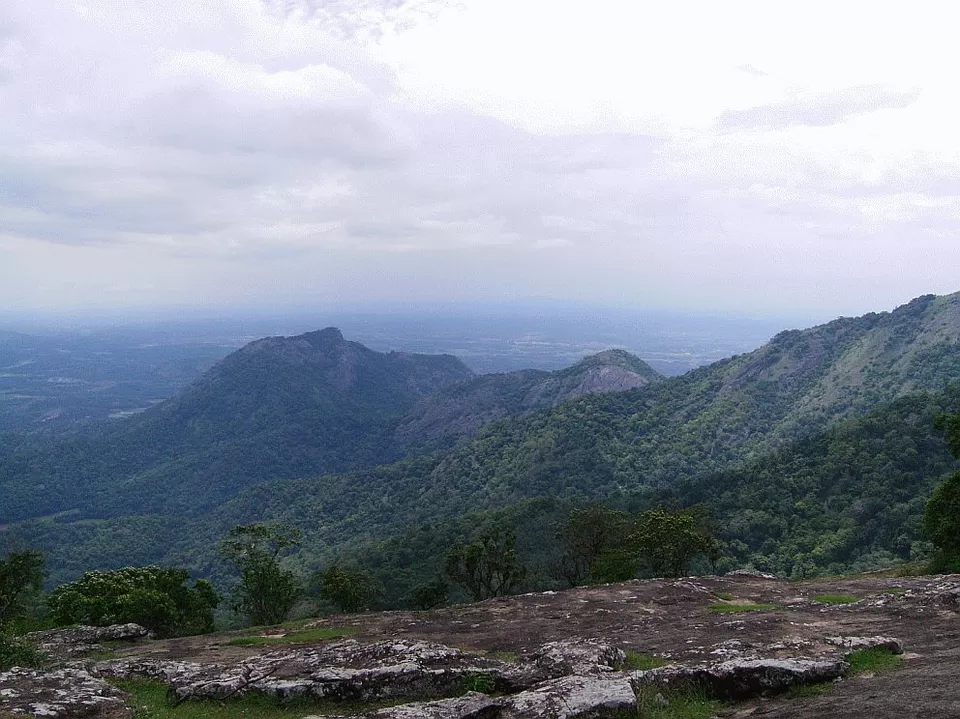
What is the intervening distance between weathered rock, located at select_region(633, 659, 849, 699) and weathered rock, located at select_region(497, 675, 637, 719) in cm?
129

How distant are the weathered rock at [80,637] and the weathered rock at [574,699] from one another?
73.1 feet

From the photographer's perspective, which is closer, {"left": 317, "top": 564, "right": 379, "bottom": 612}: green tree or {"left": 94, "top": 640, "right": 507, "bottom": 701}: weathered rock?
{"left": 94, "top": 640, "right": 507, "bottom": 701}: weathered rock

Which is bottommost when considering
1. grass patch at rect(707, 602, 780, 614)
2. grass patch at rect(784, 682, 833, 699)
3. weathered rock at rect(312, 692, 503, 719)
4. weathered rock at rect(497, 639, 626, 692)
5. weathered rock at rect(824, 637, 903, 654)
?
grass patch at rect(707, 602, 780, 614)

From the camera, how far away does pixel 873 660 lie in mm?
16391

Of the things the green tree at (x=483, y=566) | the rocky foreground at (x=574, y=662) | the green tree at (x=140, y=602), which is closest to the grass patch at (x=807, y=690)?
the rocky foreground at (x=574, y=662)

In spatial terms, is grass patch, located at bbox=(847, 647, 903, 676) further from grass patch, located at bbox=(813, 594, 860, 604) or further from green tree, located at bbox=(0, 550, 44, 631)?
green tree, located at bbox=(0, 550, 44, 631)

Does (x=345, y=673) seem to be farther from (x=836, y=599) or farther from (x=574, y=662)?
(x=836, y=599)

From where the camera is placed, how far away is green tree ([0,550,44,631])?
42.2m

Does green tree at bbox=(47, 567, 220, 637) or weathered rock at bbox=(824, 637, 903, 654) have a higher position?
weathered rock at bbox=(824, 637, 903, 654)

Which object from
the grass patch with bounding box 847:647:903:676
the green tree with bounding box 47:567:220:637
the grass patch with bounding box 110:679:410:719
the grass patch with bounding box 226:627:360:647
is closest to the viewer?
the grass patch with bounding box 847:647:903:676

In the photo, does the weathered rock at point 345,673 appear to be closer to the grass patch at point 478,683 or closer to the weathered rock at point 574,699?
the grass patch at point 478,683

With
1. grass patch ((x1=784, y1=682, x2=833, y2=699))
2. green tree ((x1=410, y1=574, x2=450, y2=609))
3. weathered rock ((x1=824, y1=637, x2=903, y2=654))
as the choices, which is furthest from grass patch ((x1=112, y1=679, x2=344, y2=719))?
green tree ((x1=410, y1=574, x2=450, y2=609))

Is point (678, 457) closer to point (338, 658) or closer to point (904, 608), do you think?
point (904, 608)

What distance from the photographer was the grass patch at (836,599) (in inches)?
994
